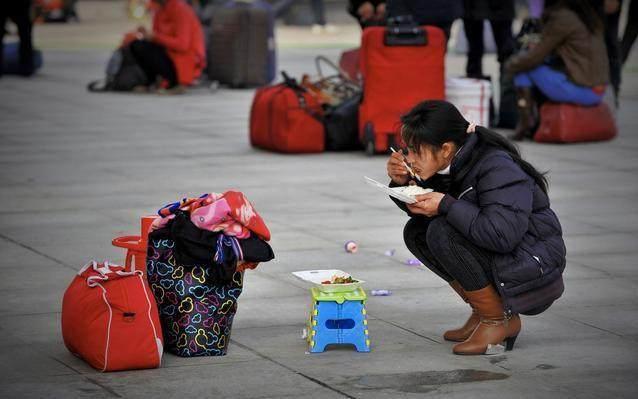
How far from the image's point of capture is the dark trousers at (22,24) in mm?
17453

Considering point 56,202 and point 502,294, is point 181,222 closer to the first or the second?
point 502,294

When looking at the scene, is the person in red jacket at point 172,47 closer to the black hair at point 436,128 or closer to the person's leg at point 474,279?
the black hair at point 436,128

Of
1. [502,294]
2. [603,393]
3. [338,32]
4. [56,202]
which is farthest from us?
[338,32]

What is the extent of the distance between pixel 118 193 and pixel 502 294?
4631 mm

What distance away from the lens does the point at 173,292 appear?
5277 millimetres

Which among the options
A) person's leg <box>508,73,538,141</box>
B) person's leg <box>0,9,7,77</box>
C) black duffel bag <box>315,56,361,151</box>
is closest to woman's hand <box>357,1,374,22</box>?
black duffel bag <box>315,56,361,151</box>

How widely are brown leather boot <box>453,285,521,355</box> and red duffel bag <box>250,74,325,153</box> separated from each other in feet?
18.9

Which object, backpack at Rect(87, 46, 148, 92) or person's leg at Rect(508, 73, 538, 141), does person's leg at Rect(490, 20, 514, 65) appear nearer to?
person's leg at Rect(508, 73, 538, 141)

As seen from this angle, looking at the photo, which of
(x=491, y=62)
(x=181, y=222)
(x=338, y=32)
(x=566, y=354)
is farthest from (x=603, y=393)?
(x=338, y=32)

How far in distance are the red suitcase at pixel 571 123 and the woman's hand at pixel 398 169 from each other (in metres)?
6.27

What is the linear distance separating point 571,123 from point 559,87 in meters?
0.36

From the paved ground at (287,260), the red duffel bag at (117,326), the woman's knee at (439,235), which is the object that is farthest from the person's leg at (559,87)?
the red duffel bag at (117,326)

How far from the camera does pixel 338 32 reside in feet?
89.0

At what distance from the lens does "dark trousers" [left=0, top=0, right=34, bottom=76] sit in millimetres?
17453
